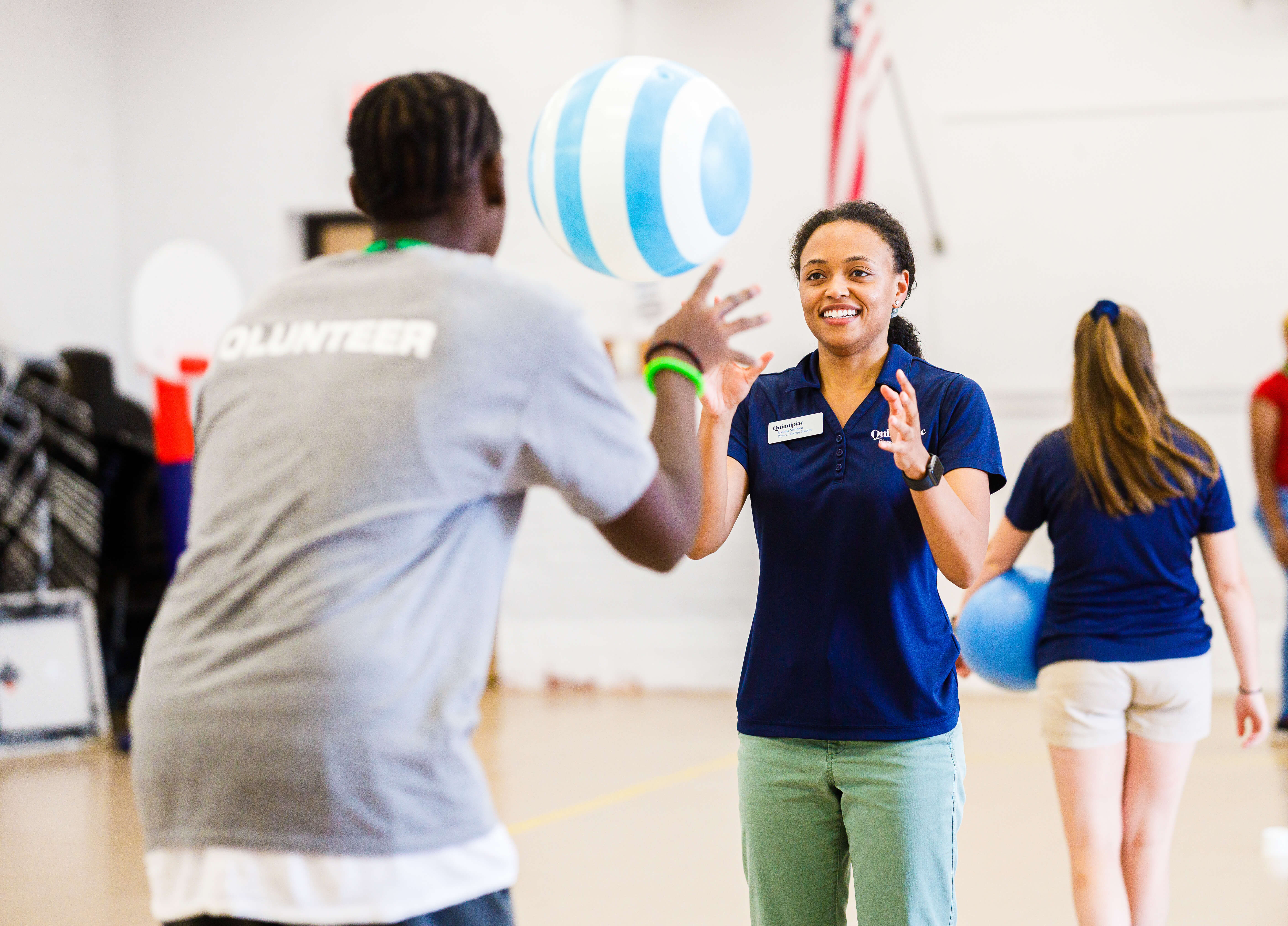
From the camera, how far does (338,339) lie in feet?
3.69

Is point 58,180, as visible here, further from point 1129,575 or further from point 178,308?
point 1129,575

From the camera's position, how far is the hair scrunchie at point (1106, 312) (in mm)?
2529

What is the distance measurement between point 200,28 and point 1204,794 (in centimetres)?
682

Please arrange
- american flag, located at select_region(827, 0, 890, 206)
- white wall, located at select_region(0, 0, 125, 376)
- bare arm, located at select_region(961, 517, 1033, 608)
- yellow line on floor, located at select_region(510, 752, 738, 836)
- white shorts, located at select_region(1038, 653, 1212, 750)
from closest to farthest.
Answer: white shorts, located at select_region(1038, 653, 1212, 750)
bare arm, located at select_region(961, 517, 1033, 608)
yellow line on floor, located at select_region(510, 752, 738, 836)
american flag, located at select_region(827, 0, 890, 206)
white wall, located at select_region(0, 0, 125, 376)

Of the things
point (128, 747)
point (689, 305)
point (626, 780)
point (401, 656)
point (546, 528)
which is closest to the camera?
point (401, 656)

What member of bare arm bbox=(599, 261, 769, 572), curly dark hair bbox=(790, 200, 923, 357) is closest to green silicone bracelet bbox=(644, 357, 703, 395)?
bare arm bbox=(599, 261, 769, 572)

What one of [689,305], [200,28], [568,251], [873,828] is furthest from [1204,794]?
[200,28]

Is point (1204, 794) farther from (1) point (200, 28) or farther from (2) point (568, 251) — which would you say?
(1) point (200, 28)

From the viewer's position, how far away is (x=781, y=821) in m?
1.86

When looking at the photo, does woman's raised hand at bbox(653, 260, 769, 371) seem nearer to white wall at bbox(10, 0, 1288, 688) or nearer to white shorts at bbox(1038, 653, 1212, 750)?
white shorts at bbox(1038, 653, 1212, 750)

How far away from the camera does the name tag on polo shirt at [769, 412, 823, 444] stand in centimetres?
192

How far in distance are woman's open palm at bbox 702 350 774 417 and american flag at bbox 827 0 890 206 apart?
4.68 m

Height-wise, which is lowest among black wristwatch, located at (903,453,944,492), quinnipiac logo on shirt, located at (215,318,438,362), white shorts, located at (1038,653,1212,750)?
white shorts, located at (1038,653,1212,750)

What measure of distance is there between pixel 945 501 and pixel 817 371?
381 millimetres
